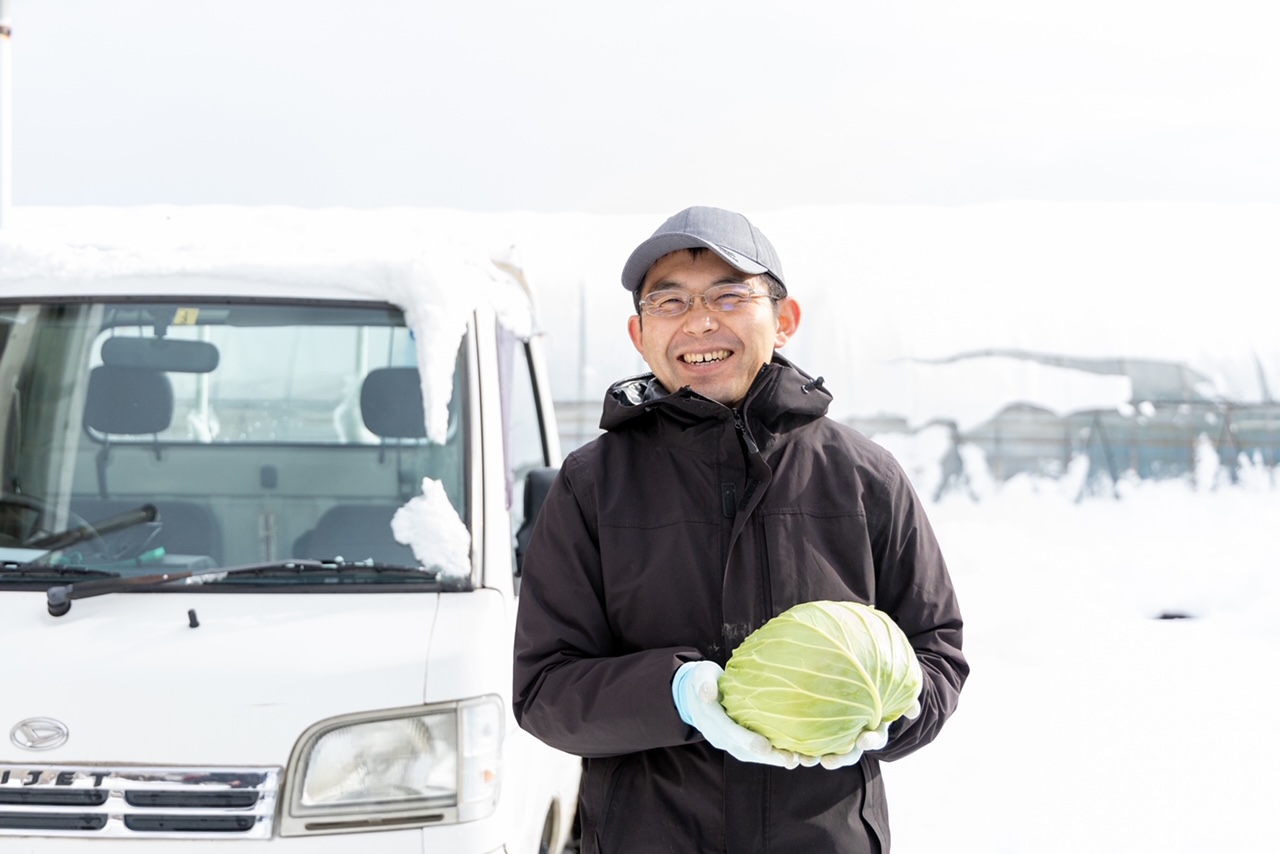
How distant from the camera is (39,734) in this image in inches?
82.3

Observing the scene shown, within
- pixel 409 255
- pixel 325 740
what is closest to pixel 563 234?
pixel 409 255

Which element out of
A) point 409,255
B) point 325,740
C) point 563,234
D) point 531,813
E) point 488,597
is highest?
point 563,234

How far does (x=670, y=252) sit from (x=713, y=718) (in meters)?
0.77

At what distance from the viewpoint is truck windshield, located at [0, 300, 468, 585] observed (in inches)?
104

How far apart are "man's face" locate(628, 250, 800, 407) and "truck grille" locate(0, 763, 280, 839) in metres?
1.25

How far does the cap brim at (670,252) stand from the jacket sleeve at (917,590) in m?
0.42

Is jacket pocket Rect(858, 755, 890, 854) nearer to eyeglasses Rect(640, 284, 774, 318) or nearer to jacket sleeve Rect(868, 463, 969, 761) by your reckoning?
jacket sleeve Rect(868, 463, 969, 761)

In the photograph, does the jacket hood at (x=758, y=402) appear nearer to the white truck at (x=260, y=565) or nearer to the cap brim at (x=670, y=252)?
the cap brim at (x=670, y=252)

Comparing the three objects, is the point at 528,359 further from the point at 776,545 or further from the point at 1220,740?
the point at 1220,740

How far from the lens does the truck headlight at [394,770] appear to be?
2.11 metres

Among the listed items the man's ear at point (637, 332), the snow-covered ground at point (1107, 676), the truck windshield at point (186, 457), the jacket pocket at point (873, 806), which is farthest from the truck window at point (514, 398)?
the snow-covered ground at point (1107, 676)

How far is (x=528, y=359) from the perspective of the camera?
398 cm

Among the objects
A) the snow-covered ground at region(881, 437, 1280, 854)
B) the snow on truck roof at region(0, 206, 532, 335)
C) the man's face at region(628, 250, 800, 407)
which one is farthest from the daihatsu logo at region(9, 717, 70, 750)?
the snow-covered ground at region(881, 437, 1280, 854)

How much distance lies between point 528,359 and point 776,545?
2.54 meters
